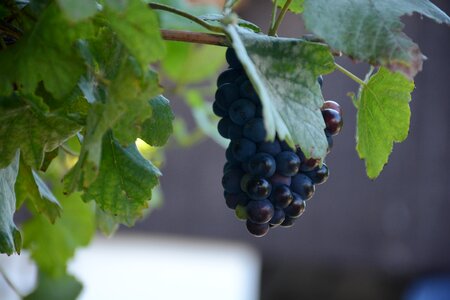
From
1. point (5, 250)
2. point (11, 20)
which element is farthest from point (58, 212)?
point (11, 20)

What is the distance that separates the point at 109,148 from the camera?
63 cm

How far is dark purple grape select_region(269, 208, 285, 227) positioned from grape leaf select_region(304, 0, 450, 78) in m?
0.15

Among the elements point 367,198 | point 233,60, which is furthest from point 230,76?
point 367,198

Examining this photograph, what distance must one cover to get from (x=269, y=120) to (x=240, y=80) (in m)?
0.14

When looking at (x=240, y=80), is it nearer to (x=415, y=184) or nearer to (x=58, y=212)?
(x=58, y=212)

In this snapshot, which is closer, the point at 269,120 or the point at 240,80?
the point at 269,120

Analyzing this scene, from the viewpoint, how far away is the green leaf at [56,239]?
116cm

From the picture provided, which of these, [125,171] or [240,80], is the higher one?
[240,80]

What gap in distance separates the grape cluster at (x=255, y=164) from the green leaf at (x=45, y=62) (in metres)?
0.12

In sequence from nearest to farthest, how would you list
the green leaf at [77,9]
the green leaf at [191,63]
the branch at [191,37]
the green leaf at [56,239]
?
the green leaf at [77,9] < the branch at [191,37] < the green leaf at [56,239] < the green leaf at [191,63]

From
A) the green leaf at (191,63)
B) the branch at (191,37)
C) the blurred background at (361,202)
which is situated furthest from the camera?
the blurred background at (361,202)

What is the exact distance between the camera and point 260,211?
2.02 feet

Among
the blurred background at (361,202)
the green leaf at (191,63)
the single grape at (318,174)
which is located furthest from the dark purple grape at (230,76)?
the blurred background at (361,202)

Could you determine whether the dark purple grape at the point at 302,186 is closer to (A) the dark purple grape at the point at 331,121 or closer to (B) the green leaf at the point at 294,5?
(A) the dark purple grape at the point at 331,121
